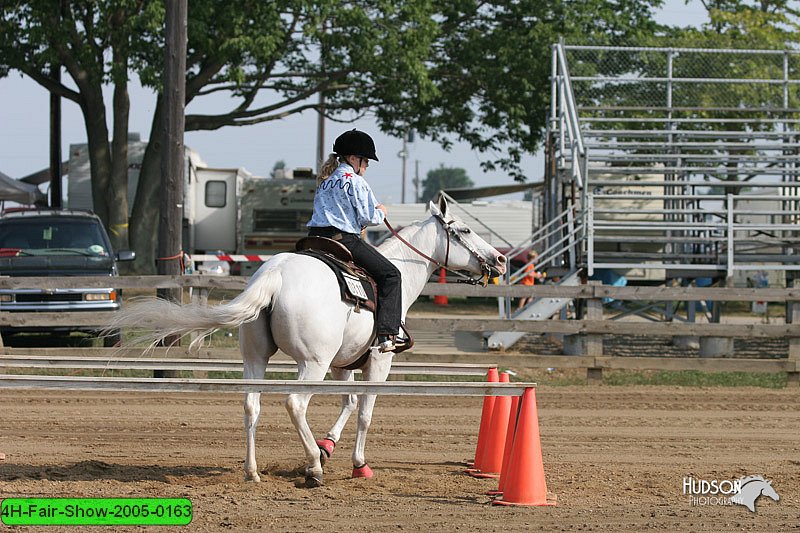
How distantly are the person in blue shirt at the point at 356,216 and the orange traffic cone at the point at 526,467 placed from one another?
1.24 metres

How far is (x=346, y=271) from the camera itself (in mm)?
7770

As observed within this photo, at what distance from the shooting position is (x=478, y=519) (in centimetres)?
669

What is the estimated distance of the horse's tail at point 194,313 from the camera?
23.6 ft

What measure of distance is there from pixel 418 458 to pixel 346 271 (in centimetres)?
227

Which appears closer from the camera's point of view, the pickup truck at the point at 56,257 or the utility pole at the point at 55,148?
the pickup truck at the point at 56,257

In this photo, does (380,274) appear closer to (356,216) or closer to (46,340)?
(356,216)

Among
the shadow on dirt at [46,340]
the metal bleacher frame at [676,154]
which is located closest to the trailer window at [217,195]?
the metal bleacher frame at [676,154]

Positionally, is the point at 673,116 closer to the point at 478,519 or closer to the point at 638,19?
the point at 638,19

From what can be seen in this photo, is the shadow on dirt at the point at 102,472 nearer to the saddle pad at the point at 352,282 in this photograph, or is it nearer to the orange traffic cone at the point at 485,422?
the saddle pad at the point at 352,282

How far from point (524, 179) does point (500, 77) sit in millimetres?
4366

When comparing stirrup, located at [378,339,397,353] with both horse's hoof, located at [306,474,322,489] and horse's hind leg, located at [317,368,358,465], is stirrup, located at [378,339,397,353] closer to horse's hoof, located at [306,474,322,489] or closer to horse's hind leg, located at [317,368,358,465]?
horse's hind leg, located at [317,368,358,465]

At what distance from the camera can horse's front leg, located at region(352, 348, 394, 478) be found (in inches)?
316

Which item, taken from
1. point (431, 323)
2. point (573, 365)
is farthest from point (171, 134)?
point (573, 365)

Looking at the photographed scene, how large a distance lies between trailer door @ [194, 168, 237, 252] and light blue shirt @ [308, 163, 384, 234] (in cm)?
2343
